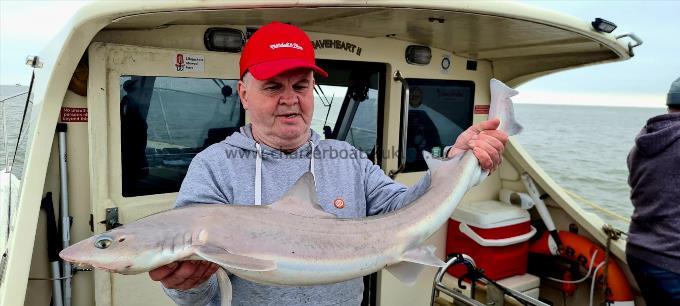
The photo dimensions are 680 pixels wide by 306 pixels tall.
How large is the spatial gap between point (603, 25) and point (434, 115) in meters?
1.70

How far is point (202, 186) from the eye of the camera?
1912 millimetres

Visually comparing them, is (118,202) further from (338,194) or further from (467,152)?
(467,152)

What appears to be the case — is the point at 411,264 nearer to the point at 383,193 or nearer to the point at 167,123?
the point at 383,193

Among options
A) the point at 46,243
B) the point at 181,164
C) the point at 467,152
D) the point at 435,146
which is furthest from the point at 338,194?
the point at 435,146

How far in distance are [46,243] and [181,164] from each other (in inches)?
37.4

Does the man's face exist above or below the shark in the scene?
above

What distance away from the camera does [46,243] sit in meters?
3.14

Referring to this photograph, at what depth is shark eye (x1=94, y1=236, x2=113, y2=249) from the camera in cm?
152

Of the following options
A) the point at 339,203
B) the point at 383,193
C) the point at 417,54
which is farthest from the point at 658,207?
the point at 339,203

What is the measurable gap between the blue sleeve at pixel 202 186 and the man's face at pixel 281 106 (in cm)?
26

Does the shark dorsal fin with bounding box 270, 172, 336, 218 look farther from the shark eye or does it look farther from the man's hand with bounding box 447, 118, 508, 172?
the man's hand with bounding box 447, 118, 508, 172

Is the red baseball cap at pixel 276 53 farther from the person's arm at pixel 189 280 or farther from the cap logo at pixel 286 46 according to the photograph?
the person's arm at pixel 189 280

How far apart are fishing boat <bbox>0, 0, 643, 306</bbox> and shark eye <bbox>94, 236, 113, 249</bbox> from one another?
878mm

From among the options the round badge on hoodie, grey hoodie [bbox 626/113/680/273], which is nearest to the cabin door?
the round badge on hoodie
